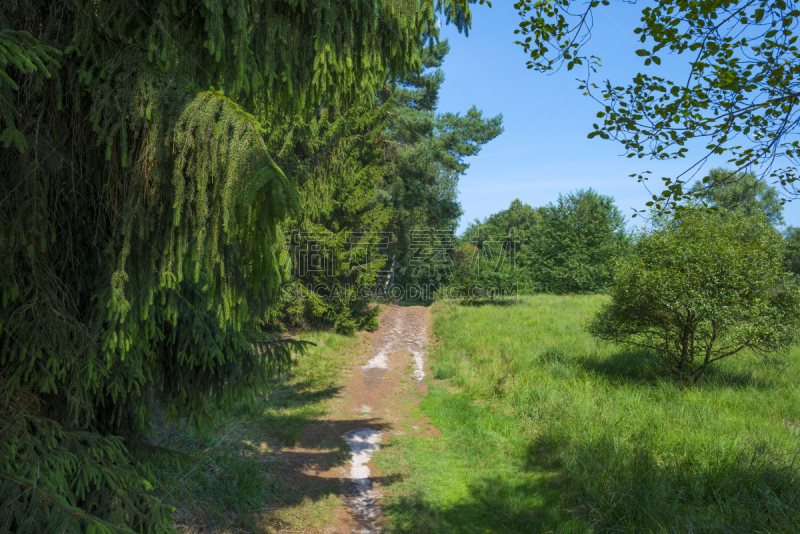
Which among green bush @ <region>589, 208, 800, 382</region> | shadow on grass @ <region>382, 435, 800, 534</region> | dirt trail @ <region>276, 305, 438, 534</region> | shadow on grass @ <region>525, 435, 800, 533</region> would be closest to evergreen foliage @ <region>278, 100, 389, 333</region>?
dirt trail @ <region>276, 305, 438, 534</region>

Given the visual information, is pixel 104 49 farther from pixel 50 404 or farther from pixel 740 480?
pixel 740 480

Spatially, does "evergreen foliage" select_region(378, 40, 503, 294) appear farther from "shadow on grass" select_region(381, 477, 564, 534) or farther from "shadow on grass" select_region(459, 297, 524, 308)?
"shadow on grass" select_region(381, 477, 564, 534)

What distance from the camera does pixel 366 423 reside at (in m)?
8.62

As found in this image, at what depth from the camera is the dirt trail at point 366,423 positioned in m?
5.60

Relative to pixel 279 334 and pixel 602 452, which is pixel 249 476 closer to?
pixel 279 334

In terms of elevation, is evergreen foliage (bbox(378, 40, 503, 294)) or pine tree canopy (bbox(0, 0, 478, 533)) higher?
evergreen foliage (bbox(378, 40, 503, 294))

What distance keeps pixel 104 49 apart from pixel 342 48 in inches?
63.9

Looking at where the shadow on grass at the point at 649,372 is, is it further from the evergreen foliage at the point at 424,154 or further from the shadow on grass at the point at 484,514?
the evergreen foliage at the point at 424,154

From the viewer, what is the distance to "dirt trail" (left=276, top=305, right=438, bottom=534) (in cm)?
560

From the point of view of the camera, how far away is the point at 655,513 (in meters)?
4.44

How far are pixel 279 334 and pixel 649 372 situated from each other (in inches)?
318

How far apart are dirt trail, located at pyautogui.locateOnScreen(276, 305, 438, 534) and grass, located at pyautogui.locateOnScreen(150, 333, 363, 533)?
172 mm

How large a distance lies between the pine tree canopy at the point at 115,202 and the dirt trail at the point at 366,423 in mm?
2959

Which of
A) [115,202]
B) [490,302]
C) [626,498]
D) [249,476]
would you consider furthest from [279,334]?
[490,302]
